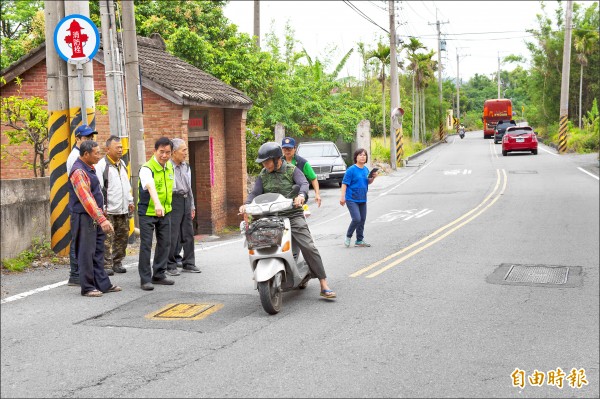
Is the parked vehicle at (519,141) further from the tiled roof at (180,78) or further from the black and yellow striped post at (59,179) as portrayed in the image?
the black and yellow striped post at (59,179)

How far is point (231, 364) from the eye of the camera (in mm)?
6105

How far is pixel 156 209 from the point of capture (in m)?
8.89

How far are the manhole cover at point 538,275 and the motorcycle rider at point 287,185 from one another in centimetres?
323

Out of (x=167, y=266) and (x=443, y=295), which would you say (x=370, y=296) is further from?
(x=167, y=266)

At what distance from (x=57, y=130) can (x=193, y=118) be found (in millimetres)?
6373

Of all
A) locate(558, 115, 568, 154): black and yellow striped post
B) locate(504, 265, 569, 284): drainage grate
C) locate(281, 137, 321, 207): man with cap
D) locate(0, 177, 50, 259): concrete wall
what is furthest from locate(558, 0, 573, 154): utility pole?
locate(281, 137, 321, 207): man with cap

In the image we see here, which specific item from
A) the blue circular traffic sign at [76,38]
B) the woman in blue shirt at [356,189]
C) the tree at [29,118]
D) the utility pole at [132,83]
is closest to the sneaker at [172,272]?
the blue circular traffic sign at [76,38]

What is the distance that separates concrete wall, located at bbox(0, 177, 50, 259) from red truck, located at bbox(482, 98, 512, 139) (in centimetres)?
5553

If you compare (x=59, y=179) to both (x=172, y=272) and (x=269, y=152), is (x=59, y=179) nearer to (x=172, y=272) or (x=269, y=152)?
(x=172, y=272)

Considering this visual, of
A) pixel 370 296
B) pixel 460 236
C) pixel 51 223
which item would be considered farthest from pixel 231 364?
pixel 460 236

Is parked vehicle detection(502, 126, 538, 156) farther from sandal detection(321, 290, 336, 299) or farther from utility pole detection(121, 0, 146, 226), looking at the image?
sandal detection(321, 290, 336, 299)

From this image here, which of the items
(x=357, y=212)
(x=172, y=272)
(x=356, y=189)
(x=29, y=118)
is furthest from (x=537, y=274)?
(x=29, y=118)

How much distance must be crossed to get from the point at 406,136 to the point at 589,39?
1810 cm

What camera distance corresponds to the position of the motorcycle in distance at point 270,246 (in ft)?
25.2
